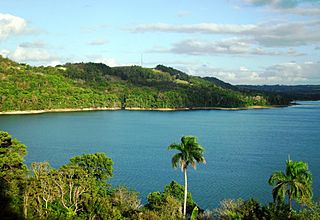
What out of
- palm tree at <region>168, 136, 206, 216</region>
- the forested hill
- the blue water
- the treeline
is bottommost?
the blue water

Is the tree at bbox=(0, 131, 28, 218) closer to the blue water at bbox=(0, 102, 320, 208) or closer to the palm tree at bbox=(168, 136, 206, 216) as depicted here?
the palm tree at bbox=(168, 136, 206, 216)

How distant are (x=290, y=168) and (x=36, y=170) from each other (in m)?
14.2

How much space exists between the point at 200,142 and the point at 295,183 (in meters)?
48.0

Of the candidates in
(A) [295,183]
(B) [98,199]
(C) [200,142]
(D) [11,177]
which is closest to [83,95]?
(C) [200,142]

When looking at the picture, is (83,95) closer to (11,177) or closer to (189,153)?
(11,177)

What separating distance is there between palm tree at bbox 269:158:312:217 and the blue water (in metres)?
11.9

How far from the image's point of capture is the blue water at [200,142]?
38.4 meters

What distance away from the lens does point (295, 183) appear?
20.3 meters

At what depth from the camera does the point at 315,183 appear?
38.8 m

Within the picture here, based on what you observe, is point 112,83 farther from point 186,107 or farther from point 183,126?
point 183,126

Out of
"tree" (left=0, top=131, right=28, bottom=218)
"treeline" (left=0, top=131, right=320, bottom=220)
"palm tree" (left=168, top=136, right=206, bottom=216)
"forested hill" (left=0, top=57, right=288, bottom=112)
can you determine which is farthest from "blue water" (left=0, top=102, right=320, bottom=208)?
"forested hill" (left=0, top=57, right=288, bottom=112)

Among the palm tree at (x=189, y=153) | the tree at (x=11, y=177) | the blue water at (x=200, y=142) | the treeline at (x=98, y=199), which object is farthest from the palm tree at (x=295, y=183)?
the tree at (x=11, y=177)

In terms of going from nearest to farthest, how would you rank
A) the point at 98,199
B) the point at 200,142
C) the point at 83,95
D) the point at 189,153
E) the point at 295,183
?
the point at 295,183, the point at 98,199, the point at 189,153, the point at 200,142, the point at 83,95

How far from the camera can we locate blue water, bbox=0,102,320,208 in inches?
1511
